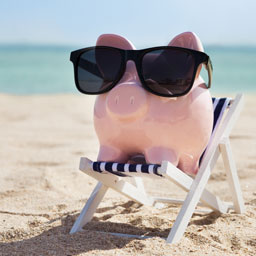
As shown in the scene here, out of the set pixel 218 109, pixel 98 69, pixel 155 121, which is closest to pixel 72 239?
pixel 155 121

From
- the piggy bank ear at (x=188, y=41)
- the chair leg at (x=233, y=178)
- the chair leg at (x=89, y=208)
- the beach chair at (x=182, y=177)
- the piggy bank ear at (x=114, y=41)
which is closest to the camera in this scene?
the beach chair at (x=182, y=177)

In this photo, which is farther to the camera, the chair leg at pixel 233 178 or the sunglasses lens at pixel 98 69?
the chair leg at pixel 233 178

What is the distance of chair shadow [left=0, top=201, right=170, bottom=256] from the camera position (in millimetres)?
2982

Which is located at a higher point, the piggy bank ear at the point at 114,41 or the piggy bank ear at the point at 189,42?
the piggy bank ear at the point at 189,42

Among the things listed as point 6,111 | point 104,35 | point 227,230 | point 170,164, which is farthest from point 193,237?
point 6,111

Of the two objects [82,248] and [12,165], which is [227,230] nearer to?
[82,248]

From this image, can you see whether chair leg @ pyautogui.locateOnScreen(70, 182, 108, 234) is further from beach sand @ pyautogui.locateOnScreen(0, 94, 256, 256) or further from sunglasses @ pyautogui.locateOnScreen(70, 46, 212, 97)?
sunglasses @ pyautogui.locateOnScreen(70, 46, 212, 97)

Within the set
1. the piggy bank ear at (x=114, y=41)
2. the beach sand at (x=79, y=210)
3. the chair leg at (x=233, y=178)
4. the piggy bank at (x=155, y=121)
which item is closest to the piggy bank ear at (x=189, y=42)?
the piggy bank at (x=155, y=121)

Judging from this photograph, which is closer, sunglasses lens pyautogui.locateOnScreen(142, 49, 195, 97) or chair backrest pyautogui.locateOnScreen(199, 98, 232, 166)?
sunglasses lens pyautogui.locateOnScreen(142, 49, 195, 97)

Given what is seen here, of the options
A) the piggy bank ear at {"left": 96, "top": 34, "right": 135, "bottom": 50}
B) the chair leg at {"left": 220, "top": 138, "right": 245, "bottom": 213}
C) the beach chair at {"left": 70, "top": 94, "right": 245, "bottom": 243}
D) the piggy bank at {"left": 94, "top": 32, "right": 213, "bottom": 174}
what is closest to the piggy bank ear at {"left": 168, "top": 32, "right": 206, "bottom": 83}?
the piggy bank at {"left": 94, "top": 32, "right": 213, "bottom": 174}

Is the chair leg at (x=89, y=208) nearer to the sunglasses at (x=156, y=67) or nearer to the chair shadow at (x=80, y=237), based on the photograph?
the chair shadow at (x=80, y=237)

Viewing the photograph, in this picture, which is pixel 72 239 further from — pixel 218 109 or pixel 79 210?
pixel 218 109

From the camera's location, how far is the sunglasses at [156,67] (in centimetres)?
302

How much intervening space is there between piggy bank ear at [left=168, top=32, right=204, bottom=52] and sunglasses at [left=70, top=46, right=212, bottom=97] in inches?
3.5
